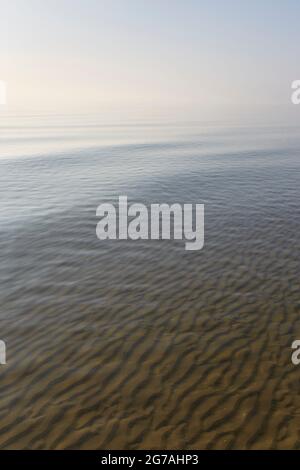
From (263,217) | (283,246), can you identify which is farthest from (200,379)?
(263,217)

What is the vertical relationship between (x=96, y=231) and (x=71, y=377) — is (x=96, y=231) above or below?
above

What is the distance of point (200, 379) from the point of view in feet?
25.5

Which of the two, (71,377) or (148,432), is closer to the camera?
(148,432)

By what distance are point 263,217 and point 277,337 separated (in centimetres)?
947

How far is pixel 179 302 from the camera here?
34.9ft

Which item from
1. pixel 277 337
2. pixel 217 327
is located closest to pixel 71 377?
pixel 217 327

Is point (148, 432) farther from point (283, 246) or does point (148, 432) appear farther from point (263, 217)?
point (263, 217)

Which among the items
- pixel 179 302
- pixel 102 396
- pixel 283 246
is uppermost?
pixel 283 246

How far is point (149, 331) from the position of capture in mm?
9375

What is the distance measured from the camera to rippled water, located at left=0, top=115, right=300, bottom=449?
6750mm

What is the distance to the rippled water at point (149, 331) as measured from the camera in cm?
675

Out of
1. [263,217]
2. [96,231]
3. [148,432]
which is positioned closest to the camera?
[148,432]
